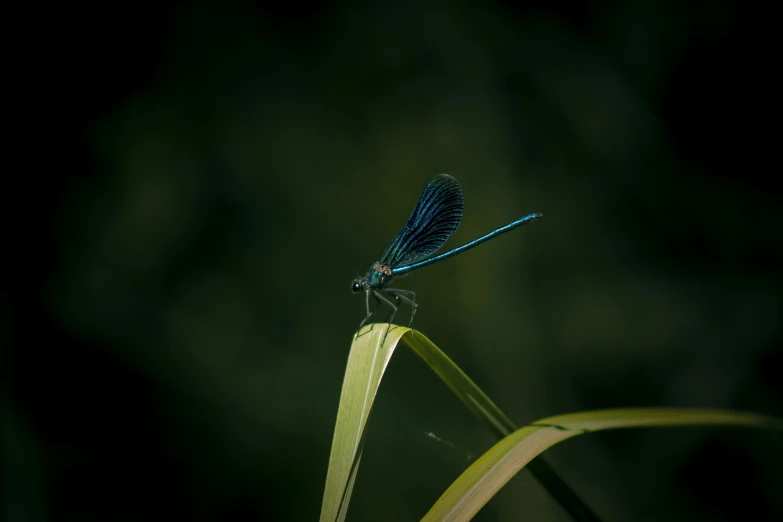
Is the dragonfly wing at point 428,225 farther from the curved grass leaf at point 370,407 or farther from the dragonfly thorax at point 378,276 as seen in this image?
the curved grass leaf at point 370,407

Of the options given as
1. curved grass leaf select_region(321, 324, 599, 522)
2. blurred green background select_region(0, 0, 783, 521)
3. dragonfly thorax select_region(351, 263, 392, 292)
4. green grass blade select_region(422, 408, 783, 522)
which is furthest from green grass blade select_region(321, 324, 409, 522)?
blurred green background select_region(0, 0, 783, 521)

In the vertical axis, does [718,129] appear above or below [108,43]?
below

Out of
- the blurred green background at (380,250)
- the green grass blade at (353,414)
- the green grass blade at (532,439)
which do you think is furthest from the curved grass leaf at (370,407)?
the blurred green background at (380,250)

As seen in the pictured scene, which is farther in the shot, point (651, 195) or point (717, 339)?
point (651, 195)

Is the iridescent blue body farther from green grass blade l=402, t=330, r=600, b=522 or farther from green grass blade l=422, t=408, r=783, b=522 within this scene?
green grass blade l=422, t=408, r=783, b=522

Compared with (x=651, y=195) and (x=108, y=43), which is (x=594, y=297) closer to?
(x=651, y=195)

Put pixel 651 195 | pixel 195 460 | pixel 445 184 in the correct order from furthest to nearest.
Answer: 1. pixel 651 195
2. pixel 195 460
3. pixel 445 184

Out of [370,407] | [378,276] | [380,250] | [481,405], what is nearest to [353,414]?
[370,407]

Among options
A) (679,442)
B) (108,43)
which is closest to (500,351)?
(679,442)
